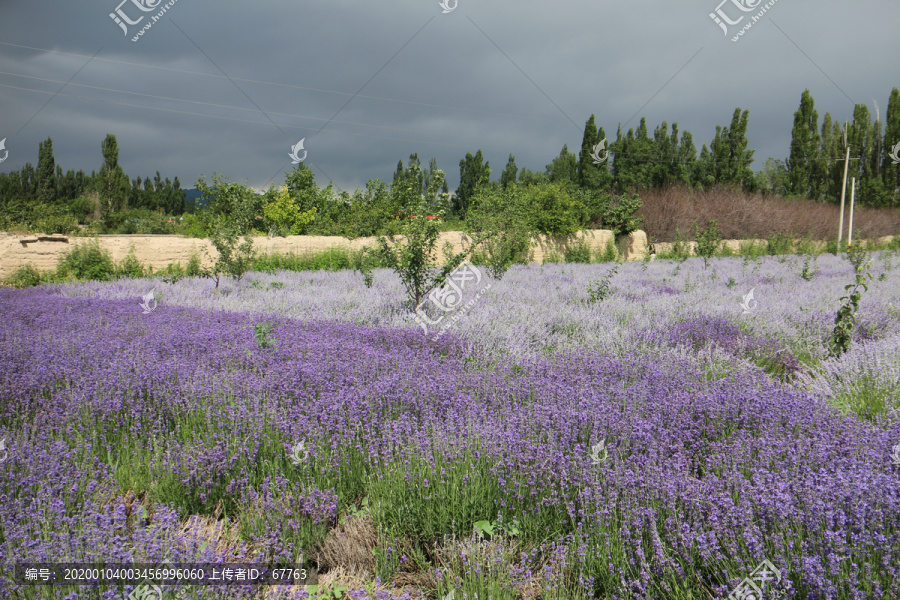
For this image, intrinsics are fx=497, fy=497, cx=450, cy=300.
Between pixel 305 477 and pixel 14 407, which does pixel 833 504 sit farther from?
pixel 14 407

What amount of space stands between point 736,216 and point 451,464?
30698 mm

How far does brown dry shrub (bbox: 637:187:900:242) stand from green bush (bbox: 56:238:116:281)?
76.0 ft

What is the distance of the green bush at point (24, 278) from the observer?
11117 mm

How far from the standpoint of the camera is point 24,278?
11133 mm

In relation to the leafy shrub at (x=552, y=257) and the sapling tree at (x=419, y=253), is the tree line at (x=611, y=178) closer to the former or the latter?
the leafy shrub at (x=552, y=257)

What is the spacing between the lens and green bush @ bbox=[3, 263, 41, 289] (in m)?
11.1

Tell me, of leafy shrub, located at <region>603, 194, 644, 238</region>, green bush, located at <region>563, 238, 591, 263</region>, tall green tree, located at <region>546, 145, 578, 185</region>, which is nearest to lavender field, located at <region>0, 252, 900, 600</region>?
green bush, located at <region>563, 238, 591, 263</region>

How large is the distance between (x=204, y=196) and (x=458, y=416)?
25431 millimetres

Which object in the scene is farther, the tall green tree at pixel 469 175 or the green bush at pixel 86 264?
the tall green tree at pixel 469 175

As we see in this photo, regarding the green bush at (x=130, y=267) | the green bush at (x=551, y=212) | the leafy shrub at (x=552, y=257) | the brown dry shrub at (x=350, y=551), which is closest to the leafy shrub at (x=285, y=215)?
the green bush at (x=130, y=267)

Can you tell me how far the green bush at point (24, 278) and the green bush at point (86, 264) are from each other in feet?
1.75

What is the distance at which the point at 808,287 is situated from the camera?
986cm

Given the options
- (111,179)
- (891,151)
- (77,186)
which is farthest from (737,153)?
(77,186)

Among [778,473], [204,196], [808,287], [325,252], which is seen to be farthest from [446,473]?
[204,196]
